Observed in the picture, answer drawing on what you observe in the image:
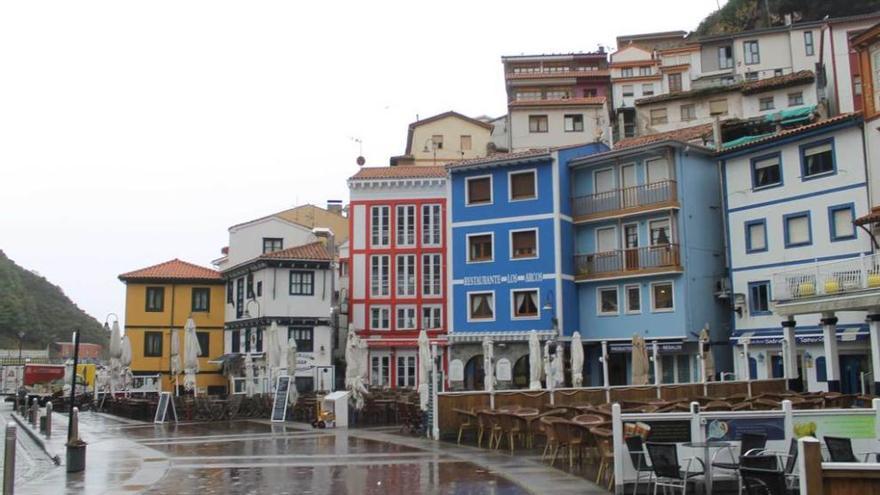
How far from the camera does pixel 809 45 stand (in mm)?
64188

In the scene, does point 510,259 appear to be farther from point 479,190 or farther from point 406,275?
point 406,275

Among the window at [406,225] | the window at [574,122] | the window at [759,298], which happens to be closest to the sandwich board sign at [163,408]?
the window at [406,225]

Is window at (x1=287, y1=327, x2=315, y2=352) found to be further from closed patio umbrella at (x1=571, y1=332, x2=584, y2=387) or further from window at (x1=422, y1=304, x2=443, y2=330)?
closed patio umbrella at (x1=571, y1=332, x2=584, y2=387)

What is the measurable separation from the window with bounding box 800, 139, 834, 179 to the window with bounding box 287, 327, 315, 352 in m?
27.1

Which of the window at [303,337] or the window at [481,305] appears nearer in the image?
the window at [481,305]

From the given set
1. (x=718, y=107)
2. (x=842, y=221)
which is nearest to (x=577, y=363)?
(x=842, y=221)

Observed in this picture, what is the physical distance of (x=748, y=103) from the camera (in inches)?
2266

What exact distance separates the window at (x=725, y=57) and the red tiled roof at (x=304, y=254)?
3781 centimetres

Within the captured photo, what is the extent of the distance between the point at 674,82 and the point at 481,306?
122 feet

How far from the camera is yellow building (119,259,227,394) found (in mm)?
52812

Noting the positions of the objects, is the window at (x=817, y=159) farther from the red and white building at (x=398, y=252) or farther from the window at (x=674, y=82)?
the window at (x=674, y=82)

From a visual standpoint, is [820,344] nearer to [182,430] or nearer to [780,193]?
[780,193]

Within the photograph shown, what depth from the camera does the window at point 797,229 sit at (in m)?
34.1

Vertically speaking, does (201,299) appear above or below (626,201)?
Answer: below
